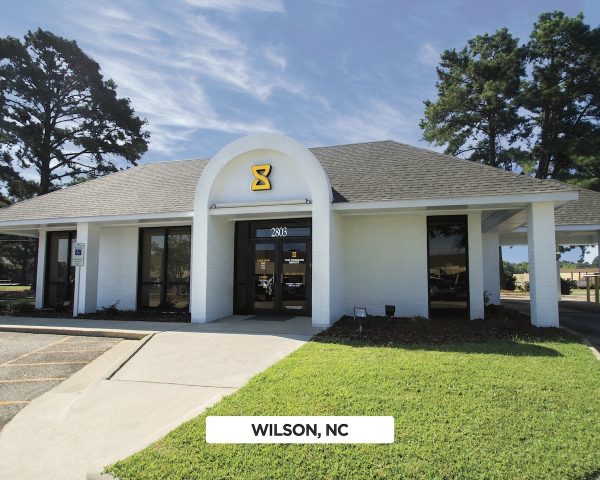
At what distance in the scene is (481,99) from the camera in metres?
28.2

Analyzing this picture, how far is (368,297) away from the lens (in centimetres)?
1211

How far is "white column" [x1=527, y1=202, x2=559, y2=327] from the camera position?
9617 mm

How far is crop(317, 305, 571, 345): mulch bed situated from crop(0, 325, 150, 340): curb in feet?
14.9

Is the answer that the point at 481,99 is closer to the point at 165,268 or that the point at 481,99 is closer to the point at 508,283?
the point at 508,283

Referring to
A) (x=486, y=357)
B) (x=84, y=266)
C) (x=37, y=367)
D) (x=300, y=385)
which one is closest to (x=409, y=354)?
(x=486, y=357)

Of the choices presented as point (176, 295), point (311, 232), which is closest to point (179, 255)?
point (176, 295)

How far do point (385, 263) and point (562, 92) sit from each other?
22.7 metres

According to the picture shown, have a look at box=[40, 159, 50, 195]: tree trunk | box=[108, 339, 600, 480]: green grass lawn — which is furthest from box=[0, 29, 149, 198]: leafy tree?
box=[108, 339, 600, 480]: green grass lawn

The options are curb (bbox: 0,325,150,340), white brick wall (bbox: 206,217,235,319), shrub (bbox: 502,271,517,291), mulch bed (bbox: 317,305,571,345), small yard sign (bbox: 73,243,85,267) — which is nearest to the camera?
mulch bed (bbox: 317,305,571,345)

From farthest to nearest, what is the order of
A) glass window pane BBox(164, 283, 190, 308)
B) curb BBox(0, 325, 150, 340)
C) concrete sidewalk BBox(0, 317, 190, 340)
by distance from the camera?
glass window pane BBox(164, 283, 190, 308), concrete sidewalk BBox(0, 317, 190, 340), curb BBox(0, 325, 150, 340)

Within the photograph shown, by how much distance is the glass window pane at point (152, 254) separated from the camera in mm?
14203

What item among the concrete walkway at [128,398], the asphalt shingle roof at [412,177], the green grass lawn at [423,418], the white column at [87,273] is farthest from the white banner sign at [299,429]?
the white column at [87,273]

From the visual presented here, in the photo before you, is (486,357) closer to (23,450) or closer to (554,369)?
(554,369)

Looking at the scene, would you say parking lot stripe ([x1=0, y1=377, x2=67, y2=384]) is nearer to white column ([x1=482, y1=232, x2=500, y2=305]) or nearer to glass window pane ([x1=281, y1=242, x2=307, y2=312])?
glass window pane ([x1=281, y1=242, x2=307, y2=312])
